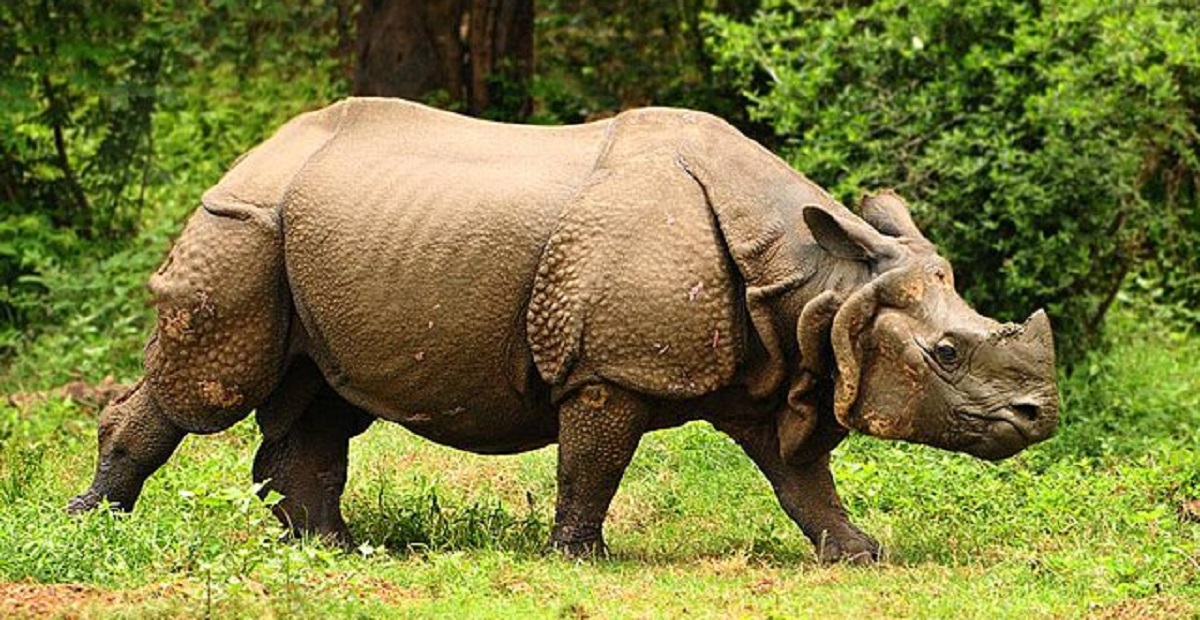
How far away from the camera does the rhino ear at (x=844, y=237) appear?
8.69 meters

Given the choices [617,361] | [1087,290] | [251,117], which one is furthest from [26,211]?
[617,361]

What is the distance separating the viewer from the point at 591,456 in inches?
349

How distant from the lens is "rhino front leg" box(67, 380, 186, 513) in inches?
371

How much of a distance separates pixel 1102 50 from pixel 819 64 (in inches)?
67.5

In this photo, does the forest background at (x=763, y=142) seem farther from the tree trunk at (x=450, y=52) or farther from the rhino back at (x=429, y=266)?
the rhino back at (x=429, y=266)

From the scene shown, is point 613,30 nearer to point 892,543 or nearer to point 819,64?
point 819,64

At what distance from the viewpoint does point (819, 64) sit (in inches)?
522

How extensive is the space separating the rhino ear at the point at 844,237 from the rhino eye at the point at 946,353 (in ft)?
1.43

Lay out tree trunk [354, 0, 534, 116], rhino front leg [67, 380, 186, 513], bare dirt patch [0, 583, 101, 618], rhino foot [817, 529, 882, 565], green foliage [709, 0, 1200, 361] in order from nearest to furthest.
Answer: bare dirt patch [0, 583, 101, 618]
rhino foot [817, 529, 882, 565]
rhino front leg [67, 380, 186, 513]
green foliage [709, 0, 1200, 361]
tree trunk [354, 0, 534, 116]

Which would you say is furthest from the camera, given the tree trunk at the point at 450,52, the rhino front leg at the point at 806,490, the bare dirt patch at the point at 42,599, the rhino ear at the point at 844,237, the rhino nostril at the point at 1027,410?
the tree trunk at the point at 450,52

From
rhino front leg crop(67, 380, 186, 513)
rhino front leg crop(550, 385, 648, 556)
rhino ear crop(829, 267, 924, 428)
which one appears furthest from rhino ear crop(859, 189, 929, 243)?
rhino front leg crop(67, 380, 186, 513)

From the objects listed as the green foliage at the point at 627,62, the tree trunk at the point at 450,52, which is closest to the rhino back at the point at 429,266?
the tree trunk at the point at 450,52

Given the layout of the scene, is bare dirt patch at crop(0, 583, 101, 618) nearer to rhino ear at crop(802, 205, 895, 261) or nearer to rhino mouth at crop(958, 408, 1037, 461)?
rhino ear at crop(802, 205, 895, 261)

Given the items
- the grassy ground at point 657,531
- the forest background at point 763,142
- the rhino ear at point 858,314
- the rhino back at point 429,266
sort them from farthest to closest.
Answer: the rhino back at point 429,266
the rhino ear at point 858,314
the forest background at point 763,142
the grassy ground at point 657,531
